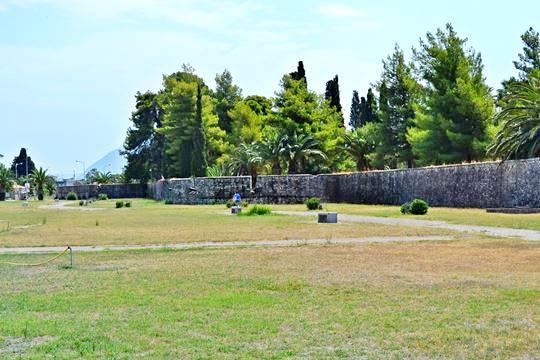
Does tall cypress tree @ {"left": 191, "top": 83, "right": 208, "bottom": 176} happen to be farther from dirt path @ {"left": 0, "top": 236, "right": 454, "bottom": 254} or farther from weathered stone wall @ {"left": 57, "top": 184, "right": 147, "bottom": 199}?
dirt path @ {"left": 0, "top": 236, "right": 454, "bottom": 254}

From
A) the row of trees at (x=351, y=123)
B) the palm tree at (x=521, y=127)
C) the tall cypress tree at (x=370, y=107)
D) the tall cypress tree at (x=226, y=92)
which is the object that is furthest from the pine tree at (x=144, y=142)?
the palm tree at (x=521, y=127)

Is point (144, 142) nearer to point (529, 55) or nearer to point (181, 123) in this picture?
point (181, 123)

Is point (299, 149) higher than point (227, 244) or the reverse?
higher

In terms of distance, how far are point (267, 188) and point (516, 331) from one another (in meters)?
50.9

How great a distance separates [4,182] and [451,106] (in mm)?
74192

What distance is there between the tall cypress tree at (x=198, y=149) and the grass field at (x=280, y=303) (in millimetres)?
53043

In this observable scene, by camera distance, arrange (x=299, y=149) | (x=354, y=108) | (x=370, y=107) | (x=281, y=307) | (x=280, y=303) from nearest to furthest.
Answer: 1. (x=281, y=307)
2. (x=280, y=303)
3. (x=299, y=149)
4. (x=370, y=107)
5. (x=354, y=108)

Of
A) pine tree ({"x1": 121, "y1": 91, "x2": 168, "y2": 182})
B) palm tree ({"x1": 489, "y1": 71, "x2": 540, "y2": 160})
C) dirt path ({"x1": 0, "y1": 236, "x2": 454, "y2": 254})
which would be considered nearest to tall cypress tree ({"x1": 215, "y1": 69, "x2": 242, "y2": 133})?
pine tree ({"x1": 121, "y1": 91, "x2": 168, "y2": 182})

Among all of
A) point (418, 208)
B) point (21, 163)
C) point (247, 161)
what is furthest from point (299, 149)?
point (21, 163)

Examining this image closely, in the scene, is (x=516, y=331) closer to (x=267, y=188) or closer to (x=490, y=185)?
(x=490, y=185)

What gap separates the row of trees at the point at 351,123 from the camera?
4575cm

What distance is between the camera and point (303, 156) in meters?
64.9

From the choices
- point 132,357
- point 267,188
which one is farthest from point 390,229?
point 267,188

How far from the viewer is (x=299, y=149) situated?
62969 mm
